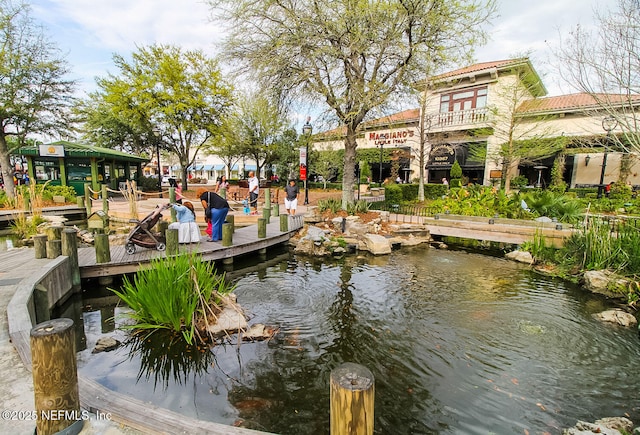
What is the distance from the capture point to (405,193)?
18.0m

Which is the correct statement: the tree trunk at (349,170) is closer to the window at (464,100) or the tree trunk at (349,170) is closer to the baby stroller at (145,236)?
the baby stroller at (145,236)

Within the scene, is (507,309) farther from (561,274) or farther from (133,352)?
(133,352)

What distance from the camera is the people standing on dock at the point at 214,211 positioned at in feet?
26.8

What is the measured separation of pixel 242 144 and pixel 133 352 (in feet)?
68.8

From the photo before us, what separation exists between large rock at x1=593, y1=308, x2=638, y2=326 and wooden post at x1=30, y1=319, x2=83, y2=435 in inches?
304

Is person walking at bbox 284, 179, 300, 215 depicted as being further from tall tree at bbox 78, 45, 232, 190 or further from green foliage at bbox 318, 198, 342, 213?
tall tree at bbox 78, 45, 232, 190

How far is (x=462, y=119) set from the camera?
21.2 m

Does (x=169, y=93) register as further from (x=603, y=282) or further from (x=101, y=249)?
(x=603, y=282)

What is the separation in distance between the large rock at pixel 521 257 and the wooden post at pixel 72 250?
36.5ft

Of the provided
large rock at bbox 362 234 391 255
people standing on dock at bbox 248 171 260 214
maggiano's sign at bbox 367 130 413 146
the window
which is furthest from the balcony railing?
large rock at bbox 362 234 391 255

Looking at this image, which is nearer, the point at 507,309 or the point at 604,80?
the point at 507,309

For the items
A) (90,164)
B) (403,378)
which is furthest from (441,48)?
(90,164)

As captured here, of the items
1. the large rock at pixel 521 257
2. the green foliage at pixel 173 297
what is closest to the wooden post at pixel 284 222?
the green foliage at pixel 173 297

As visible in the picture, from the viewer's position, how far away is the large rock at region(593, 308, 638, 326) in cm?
560
